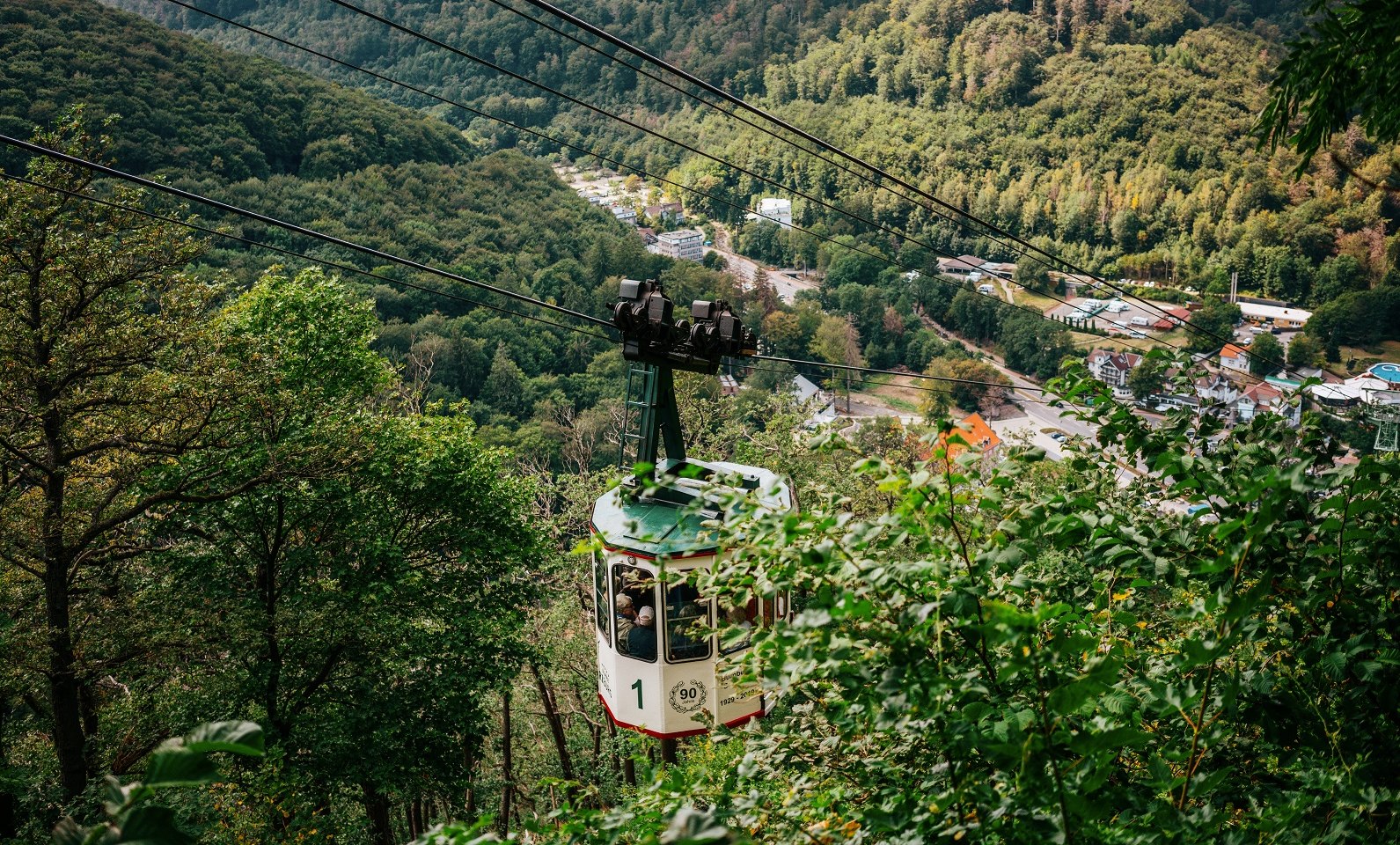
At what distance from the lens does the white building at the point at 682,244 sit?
82.7 metres

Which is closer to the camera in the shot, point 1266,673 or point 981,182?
point 1266,673

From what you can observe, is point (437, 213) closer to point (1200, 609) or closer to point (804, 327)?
point (804, 327)

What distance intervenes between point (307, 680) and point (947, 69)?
105500 millimetres

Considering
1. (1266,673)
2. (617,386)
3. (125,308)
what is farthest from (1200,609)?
(617,386)

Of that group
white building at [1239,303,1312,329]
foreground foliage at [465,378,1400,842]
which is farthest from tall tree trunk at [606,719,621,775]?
white building at [1239,303,1312,329]

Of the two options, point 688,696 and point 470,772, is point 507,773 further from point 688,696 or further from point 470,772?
point 688,696

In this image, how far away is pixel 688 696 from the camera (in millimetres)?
9016

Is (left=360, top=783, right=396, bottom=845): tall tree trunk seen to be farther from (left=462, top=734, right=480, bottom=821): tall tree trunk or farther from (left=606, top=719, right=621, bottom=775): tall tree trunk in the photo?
(left=606, top=719, right=621, bottom=775): tall tree trunk

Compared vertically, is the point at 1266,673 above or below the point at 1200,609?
below

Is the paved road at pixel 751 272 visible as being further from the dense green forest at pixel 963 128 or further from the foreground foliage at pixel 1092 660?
the foreground foliage at pixel 1092 660

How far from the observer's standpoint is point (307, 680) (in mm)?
12383

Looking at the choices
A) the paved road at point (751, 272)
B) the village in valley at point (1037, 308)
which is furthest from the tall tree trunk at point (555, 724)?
the paved road at point (751, 272)

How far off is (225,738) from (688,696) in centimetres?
761

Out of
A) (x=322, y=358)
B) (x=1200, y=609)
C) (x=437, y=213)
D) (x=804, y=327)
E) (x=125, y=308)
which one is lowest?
(x=804, y=327)
